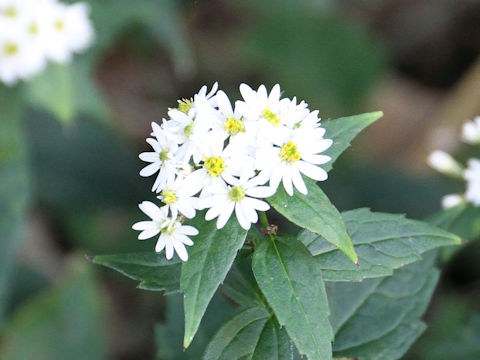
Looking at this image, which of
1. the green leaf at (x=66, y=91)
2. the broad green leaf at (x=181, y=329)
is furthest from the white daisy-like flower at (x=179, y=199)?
the green leaf at (x=66, y=91)

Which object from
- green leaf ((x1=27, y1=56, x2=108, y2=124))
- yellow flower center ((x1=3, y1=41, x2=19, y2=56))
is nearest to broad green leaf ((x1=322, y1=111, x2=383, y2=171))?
green leaf ((x1=27, y1=56, x2=108, y2=124))

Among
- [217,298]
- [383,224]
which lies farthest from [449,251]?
[217,298]

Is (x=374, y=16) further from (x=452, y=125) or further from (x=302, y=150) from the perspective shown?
(x=302, y=150)

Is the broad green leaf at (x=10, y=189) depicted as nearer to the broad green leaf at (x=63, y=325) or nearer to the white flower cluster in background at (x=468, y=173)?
the broad green leaf at (x=63, y=325)

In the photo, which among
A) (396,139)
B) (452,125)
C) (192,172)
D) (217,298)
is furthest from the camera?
(396,139)

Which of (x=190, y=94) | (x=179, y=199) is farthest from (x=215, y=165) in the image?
(x=190, y=94)

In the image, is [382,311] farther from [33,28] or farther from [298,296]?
[33,28]
